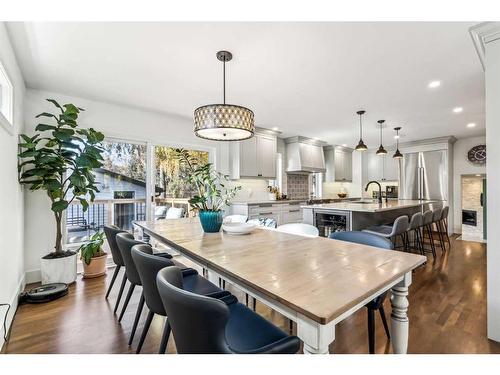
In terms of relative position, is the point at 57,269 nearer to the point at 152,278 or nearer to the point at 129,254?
the point at 129,254

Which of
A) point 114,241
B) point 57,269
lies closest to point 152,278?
point 114,241

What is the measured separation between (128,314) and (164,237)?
3.06ft

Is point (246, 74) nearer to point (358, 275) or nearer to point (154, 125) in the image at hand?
point (154, 125)

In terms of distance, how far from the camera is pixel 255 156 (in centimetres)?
505

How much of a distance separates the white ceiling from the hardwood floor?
7.75ft

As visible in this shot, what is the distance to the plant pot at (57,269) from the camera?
2775 mm

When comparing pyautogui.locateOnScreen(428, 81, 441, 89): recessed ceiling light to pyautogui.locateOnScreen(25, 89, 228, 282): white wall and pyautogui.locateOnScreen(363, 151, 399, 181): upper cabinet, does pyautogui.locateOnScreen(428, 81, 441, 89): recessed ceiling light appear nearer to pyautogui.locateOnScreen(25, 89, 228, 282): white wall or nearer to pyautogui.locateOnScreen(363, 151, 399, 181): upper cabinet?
pyautogui.locateOnScreen(25, 89, 228, 282): white wall

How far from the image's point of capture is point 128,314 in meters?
2.24

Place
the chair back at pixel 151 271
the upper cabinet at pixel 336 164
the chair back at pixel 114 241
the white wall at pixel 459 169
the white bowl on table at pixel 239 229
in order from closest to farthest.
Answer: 1. the chair back at pixel 151 271
2. the white bowl on table at pixel 239 229
3. the chair back at pixel 114 241
4. the white wall at pixel 459 169
5. the upper cabinet at pixel 336 164

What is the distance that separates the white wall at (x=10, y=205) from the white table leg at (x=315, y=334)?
7.38 ft

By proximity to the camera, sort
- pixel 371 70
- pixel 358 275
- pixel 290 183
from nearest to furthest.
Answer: pixel 358 275, pixel 371 70, pixel 290 183

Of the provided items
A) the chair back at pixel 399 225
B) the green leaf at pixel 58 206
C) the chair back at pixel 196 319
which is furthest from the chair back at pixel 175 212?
the chair back at pixel 196 319

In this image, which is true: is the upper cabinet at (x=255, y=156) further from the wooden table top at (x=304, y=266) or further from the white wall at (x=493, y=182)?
the white wall at (x=493, y=182)
